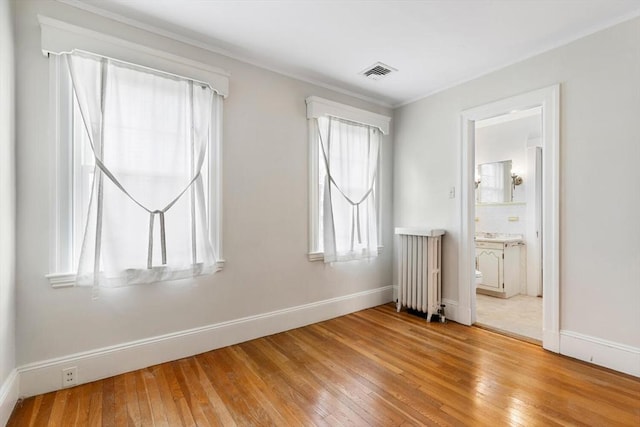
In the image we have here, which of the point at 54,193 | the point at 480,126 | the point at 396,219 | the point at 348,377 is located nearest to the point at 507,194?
the point at 480,126

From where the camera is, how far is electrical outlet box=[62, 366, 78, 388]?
2021 mm

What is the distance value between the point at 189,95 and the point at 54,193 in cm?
119

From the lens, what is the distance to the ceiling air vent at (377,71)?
9.83ft

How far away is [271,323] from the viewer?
9.75 feet

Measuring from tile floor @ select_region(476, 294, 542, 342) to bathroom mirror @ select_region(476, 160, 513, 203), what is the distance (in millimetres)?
1575

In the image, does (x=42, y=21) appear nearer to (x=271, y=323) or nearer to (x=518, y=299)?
(x=271, y=323)

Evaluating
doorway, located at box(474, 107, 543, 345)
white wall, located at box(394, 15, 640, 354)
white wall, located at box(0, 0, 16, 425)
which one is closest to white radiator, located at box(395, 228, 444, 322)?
doorway, located at box(474, 107, 543, 345)

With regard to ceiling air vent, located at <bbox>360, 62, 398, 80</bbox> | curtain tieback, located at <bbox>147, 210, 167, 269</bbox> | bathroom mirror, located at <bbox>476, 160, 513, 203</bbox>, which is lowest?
curtain tieback, located at <bbox>147, 210, 167, 269</bbox>

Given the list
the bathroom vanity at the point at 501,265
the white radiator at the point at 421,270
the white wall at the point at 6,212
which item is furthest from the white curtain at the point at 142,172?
the bathroom vanity at the point at 501,265

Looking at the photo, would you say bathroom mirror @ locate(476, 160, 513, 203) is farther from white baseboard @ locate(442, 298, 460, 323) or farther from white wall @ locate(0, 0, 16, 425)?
white wall @ locate(0, 0, 16, 425)

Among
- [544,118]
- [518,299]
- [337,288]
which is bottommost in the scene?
[518,299]

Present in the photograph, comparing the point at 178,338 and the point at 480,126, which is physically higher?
the point at 480,126

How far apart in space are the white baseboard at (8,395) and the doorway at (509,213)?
4.31 metres

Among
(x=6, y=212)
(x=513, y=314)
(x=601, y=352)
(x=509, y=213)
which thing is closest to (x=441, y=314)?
(x=513, y=314)
